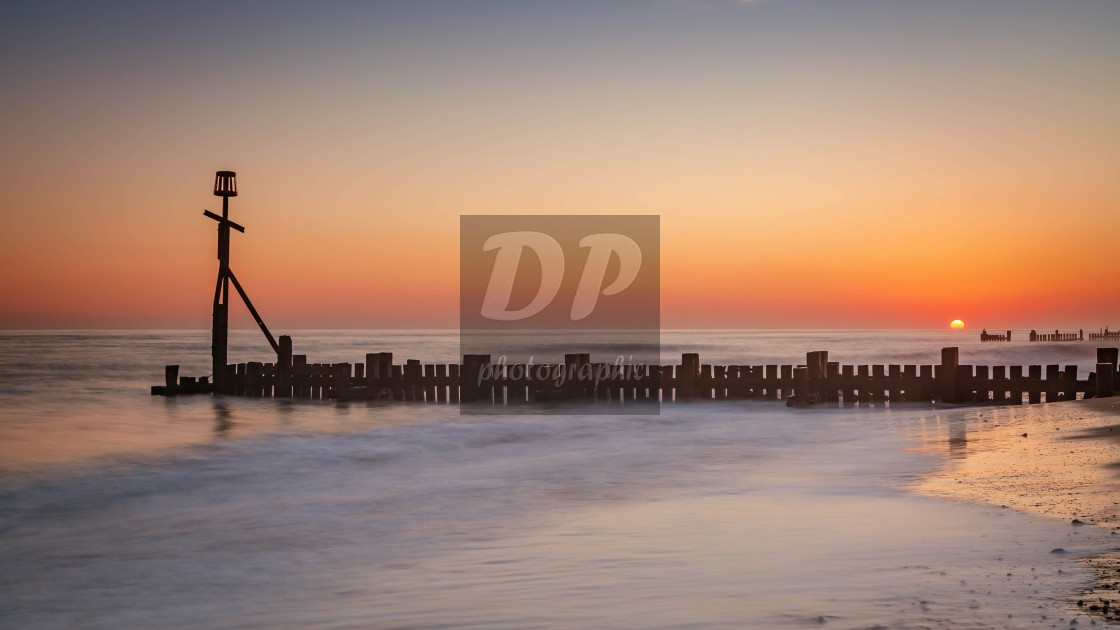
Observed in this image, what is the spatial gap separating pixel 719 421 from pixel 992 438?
6781mm

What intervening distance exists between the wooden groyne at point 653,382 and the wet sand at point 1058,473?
125 inches

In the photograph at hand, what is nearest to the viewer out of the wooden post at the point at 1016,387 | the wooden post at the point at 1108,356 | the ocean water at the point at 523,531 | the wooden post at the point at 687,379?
the ocean water at the point at 523,531

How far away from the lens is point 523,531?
Answer: 8656 millimetres

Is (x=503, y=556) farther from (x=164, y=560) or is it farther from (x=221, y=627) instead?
(x=164, y=560)

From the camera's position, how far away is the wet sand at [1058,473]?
18.6 feet

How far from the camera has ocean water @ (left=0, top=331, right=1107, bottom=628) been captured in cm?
563

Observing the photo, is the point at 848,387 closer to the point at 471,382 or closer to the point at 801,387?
the point at 801,387

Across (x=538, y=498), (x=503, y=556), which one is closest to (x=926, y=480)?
(x=538, y=498)

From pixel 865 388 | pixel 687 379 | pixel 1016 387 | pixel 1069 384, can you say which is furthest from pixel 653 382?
pixel 1069 384

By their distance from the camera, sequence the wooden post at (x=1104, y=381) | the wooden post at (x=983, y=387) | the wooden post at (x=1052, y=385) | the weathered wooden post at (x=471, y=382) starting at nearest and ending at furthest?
the wooden post at (x=1104, y=381), the wooden post at (x=1052, y=385), the wooden post at (x=983, y=387), the weathered wooden post at (x=471, y=382)

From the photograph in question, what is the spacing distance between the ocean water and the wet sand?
0.86 ft

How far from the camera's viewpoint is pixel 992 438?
12977 millimetres

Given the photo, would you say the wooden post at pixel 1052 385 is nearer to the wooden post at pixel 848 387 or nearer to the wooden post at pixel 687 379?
the wooden post at pixel 848 387

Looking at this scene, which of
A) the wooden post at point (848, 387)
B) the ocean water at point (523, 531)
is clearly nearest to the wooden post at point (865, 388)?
the wooden post at point (848, 387)
